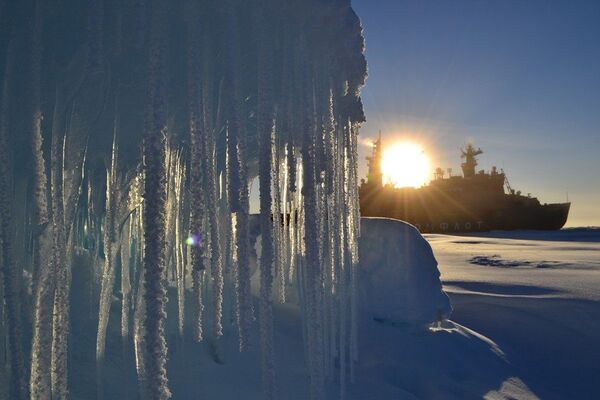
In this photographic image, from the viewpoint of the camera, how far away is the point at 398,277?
5.30 meters

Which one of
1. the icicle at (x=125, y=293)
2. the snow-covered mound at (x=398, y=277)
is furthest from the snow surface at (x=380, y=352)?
the icicle at (x=125, y=293)

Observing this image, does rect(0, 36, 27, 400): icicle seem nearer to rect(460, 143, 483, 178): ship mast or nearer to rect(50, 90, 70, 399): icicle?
rect(50, 90, 70, 399): icicle

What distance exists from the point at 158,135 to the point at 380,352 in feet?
10.4

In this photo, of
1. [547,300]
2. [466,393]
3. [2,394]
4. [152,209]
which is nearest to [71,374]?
[2,394]

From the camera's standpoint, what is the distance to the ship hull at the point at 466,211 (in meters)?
36.5

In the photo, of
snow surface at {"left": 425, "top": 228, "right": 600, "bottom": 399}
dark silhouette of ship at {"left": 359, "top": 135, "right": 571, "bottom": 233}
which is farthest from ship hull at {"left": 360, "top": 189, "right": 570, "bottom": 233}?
snow surface at {"left": 425, "top": 228, "right": 600, "bottom": 399}

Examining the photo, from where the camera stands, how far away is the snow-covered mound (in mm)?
5039

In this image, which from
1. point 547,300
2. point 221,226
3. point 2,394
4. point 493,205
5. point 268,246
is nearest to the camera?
point 2,394

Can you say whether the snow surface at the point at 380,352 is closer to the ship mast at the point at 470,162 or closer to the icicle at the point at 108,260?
the icicle at the point at 108,260

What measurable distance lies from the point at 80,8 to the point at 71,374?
179cm

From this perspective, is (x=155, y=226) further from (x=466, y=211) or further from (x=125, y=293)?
(x=466, y=211)

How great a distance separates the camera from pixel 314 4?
8.00ft

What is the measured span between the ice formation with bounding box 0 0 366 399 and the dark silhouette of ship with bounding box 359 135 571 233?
34326 mm

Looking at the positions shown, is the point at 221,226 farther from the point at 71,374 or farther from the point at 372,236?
the point at 372,236
